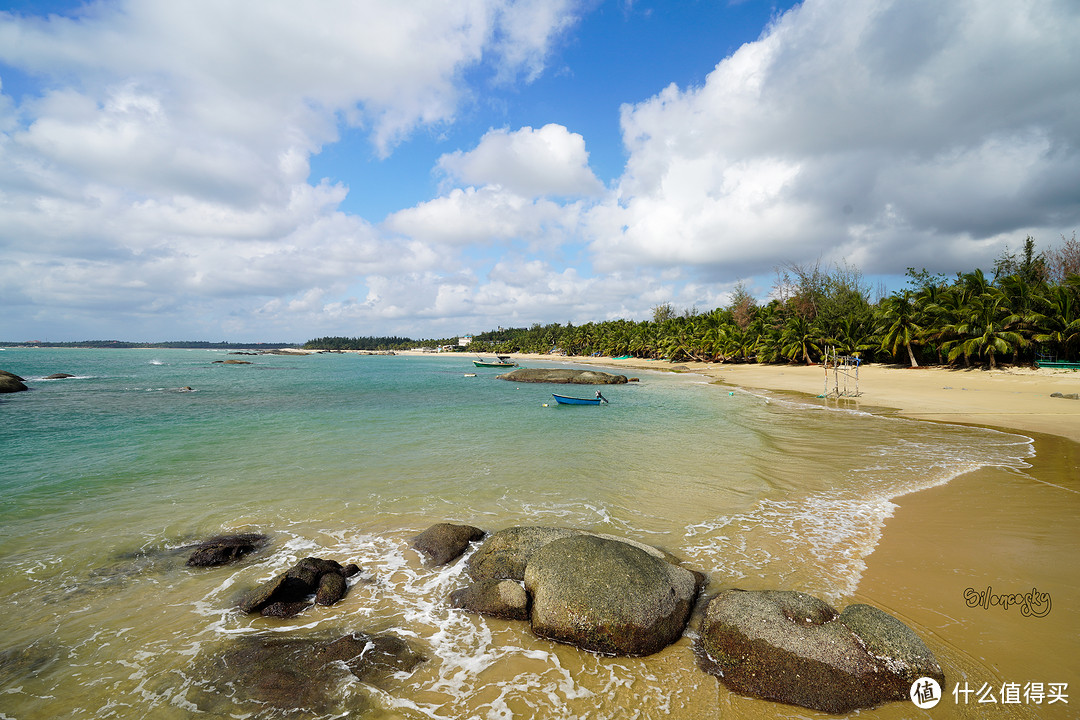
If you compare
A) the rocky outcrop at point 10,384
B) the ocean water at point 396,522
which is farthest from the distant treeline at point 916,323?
the rocky outcrop at point 10,384

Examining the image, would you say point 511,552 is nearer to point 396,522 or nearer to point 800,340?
point 396,522

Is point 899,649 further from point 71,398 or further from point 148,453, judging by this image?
point 71,398

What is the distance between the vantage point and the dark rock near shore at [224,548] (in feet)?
26.8

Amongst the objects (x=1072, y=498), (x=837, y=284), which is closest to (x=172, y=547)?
(x=1072, y=498)

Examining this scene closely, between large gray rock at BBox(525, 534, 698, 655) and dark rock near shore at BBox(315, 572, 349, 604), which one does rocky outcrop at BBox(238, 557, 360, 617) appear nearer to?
dark rock near shore at BBox(315, 572, 349, 604)

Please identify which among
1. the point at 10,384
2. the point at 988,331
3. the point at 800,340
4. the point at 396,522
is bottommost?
the point at 396,522

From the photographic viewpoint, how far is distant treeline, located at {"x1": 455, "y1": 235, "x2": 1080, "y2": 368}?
34375 millimetres

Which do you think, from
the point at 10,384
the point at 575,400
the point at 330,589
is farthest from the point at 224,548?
the point at 10,384

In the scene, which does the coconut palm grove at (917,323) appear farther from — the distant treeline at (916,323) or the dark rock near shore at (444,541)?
the dark rock near shore at (444,541)

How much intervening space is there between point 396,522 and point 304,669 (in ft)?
16.0

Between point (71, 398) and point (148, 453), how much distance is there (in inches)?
991

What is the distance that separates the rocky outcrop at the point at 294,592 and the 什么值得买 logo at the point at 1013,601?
377 inches

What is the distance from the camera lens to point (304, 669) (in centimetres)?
533

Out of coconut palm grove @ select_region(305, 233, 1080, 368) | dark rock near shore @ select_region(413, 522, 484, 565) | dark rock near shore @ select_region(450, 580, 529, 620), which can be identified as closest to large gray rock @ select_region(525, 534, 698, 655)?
dark rock near shore @ select_region(450, 580, 529, 620)
